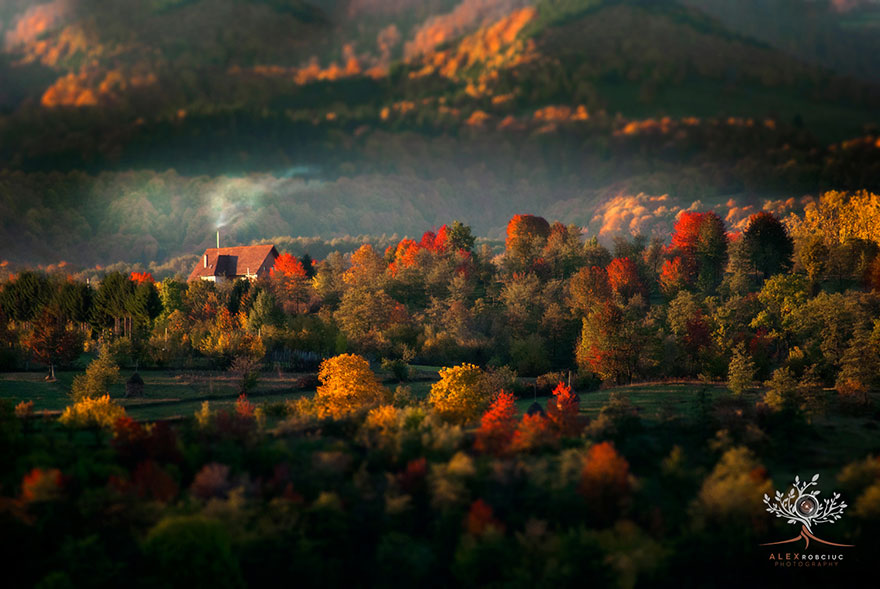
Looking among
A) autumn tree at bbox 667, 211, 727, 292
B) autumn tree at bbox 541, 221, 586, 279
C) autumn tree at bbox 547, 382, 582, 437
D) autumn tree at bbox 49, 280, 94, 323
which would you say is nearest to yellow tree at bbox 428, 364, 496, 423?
autumn tree at bbox 547, 382, 582, 437

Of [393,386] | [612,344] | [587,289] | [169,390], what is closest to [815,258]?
[587,289]

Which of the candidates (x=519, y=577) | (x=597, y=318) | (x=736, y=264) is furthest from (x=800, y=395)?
(x=736, y=264)

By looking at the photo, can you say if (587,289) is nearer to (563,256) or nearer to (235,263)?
(563,256)

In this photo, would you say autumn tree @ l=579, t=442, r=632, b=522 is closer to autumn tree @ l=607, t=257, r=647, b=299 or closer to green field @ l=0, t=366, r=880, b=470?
green field @ l=0, t=366, r=880, b=470

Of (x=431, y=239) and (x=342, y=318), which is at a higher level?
(x=431, y=239)

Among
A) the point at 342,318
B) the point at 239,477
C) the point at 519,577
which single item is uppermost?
the point at 342,318

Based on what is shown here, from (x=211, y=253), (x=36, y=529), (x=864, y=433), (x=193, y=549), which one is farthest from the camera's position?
(x=211, y=253)

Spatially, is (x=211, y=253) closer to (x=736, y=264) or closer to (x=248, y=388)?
(x=248, y=388)
